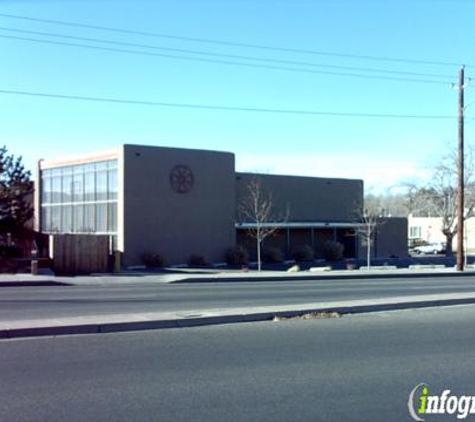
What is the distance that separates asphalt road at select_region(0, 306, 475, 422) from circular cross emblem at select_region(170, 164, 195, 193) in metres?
26.3

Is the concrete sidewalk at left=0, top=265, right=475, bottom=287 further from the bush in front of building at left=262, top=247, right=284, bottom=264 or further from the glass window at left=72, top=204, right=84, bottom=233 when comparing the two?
the glass window at left=72, top=204, right=84, bottom=233

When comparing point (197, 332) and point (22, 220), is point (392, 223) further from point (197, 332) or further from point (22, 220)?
point (197, 332)

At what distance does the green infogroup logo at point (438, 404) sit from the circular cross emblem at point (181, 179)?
3199 centimetres

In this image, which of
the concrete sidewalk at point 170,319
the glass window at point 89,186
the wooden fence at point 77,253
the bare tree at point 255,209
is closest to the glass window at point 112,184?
the glass window at point 89,186

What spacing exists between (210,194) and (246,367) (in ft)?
105

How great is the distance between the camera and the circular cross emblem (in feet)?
129

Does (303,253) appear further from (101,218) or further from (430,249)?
(430,249)

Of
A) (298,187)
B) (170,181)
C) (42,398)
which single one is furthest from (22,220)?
(42,398)

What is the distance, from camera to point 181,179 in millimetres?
39531

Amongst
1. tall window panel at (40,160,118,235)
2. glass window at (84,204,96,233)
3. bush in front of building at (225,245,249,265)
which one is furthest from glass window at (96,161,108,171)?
bush in front of building at (225,245,249,265)

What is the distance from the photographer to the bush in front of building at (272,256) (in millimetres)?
43312

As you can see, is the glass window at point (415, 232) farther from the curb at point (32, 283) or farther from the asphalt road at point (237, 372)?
the asphalt road at point (237, 372)

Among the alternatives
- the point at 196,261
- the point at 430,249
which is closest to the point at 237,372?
the point at 196,261

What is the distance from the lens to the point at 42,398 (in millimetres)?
7543
